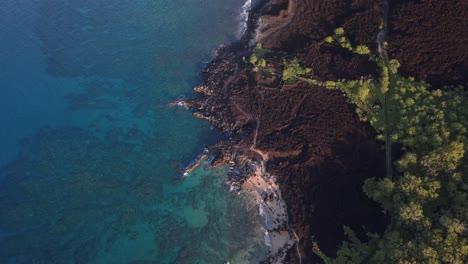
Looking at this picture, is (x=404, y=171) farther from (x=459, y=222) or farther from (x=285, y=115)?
(x=285, y=115)

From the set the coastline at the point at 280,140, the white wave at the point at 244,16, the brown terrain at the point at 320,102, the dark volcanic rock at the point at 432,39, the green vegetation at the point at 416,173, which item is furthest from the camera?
the white wave at the point at 244,16

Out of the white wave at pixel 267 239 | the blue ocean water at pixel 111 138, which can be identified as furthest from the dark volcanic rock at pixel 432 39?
the white wave at pixel 267 239

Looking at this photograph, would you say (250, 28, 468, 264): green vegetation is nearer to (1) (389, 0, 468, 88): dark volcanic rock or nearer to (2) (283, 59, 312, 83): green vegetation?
(1) (389, 0, 468, 88): dark volcanic rock

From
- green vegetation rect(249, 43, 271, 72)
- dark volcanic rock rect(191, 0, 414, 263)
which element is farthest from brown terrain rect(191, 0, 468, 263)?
green vegetation rect(249, 43, 271, 72)

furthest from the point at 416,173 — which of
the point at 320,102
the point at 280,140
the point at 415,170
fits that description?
the point at 280,140

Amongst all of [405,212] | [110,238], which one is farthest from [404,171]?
[110,238]

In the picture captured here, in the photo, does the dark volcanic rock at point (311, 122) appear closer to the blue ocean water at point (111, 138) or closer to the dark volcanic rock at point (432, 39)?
the dark volcanic rock at point (432, 39)

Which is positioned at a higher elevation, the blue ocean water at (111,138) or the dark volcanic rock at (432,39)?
the dark volcanic rock at (432,39)
